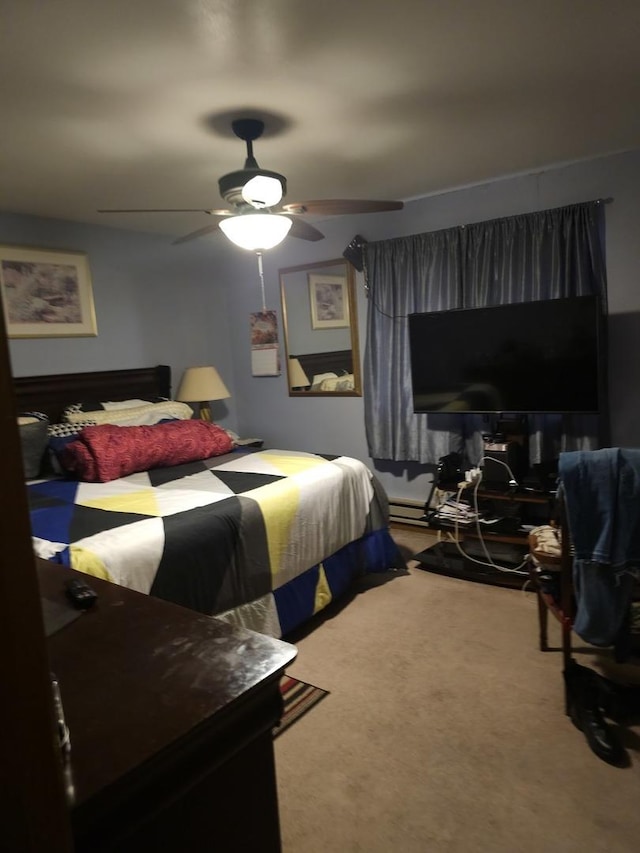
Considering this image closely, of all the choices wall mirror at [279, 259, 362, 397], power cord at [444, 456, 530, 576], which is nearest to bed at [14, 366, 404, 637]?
power cord at [444, 456, 530, 576]

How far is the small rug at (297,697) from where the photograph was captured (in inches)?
84.5

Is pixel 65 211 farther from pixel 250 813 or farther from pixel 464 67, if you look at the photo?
pixel 250 813

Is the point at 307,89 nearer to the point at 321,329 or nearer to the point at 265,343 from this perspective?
the point at 321,329

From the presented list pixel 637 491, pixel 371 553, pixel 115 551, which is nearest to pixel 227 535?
pixel 115 551

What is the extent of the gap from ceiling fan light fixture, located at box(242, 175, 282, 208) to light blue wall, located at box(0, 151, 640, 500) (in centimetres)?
181

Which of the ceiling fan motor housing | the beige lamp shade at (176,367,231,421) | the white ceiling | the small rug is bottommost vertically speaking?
the small rug

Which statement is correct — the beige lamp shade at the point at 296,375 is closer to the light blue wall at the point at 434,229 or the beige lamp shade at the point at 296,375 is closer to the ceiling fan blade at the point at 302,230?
the light blue wall at the point at 434,229

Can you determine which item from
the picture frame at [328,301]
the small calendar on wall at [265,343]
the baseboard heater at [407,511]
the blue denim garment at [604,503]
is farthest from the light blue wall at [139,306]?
the blue denim garment at [604,503]

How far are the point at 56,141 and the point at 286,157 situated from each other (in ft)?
3.66

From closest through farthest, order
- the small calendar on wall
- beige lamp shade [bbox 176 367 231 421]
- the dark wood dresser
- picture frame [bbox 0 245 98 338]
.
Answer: the dark wood dresser, picture frame [bbox 0 245 98 338], beige lamp shade [bbox 176 367 231 421], the small calendar on wall

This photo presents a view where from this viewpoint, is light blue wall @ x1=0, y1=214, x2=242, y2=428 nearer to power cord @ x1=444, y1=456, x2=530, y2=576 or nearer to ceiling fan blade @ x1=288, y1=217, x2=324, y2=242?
ceiling fan blade @ x1=288, y1=217, x2=324, y2=242

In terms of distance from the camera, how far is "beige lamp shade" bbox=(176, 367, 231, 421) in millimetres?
4477

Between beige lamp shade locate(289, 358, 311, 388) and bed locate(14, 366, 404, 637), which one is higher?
beige lamp shade locate(289, 358, 311, 388)

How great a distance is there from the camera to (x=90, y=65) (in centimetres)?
195
